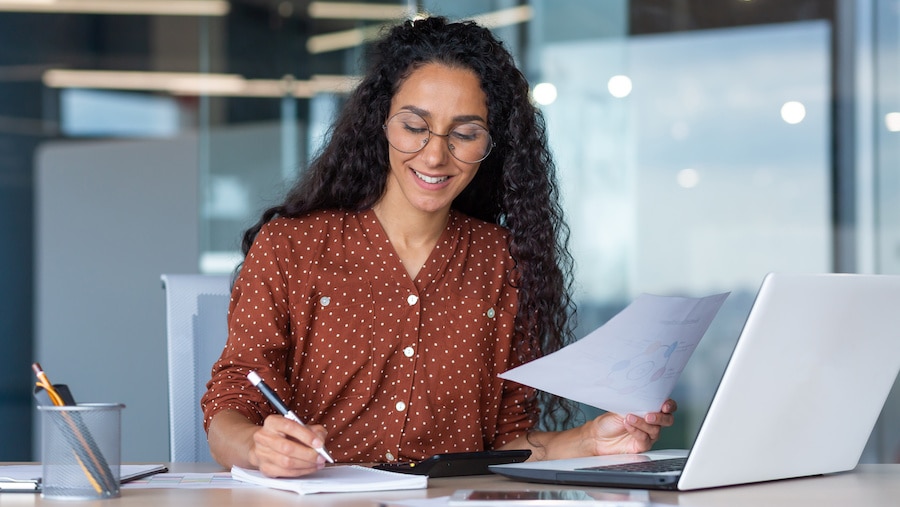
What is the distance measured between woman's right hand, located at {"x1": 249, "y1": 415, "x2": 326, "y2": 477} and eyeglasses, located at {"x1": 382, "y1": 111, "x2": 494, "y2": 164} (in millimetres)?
652

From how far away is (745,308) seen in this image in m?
3.99

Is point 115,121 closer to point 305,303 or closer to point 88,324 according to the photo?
point 88,324

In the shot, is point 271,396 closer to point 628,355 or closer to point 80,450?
point 80,450

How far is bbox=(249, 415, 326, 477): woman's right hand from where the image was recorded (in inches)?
50.0

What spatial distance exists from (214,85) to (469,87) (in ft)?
11.1

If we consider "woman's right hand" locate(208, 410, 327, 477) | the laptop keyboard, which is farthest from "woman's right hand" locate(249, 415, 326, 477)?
the laptop keyboard

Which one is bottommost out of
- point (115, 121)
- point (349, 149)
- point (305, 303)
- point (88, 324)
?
point (88, 324)

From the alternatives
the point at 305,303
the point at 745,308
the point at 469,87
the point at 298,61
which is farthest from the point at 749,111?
the point at 305,303

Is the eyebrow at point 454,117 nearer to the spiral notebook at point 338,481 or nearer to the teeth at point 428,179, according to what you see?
the teeth at point 428,179

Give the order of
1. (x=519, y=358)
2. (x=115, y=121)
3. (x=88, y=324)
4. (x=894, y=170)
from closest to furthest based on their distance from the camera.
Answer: (x=519, y=358), (x=894, y=170), (x=88, y=324), (x=115, y=121)

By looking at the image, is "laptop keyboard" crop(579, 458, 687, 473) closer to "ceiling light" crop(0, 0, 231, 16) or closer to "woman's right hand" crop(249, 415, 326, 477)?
"woman's right hand" crop(249, 415, 326, 477)

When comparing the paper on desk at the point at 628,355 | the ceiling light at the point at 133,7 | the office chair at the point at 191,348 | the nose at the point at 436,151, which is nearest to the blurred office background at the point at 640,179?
the ceiling light at the point at 133,7

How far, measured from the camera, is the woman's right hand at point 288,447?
1271 millimetres

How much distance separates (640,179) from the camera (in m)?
4.12
